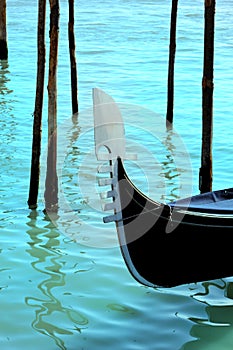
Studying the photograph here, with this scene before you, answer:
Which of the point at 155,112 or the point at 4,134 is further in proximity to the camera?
the point at 155,112

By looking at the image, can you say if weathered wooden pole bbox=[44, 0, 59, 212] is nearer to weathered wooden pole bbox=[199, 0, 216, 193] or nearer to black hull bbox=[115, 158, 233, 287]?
weathered wooden pole bbox=[199, 0, 216, 193]

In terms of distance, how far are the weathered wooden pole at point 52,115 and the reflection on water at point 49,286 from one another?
0.69ft

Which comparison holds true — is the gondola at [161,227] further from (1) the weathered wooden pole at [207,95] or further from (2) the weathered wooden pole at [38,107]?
(2) the weathered wooden pole at [38,107]

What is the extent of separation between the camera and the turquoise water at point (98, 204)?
566cm

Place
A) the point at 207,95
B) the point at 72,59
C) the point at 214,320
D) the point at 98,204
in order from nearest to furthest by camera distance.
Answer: the point at 214,320 < the point at 207,95 < the point at 98,204 < the point at 72,59

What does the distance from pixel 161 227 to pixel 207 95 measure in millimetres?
1701

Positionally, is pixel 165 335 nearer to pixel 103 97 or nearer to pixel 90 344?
pixel 90 344

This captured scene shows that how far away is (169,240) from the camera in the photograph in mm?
5668

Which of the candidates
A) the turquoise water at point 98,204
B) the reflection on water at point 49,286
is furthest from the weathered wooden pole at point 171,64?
the reflection on water at point 49,286

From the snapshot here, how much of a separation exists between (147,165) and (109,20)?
11631 millimetres

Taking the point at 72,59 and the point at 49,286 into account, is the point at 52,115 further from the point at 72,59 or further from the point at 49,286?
the point at 72,59

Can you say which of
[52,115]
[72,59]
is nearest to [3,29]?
[72,59]

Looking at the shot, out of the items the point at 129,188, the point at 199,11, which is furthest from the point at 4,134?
the point at 199,11

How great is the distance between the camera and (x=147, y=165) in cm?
921
